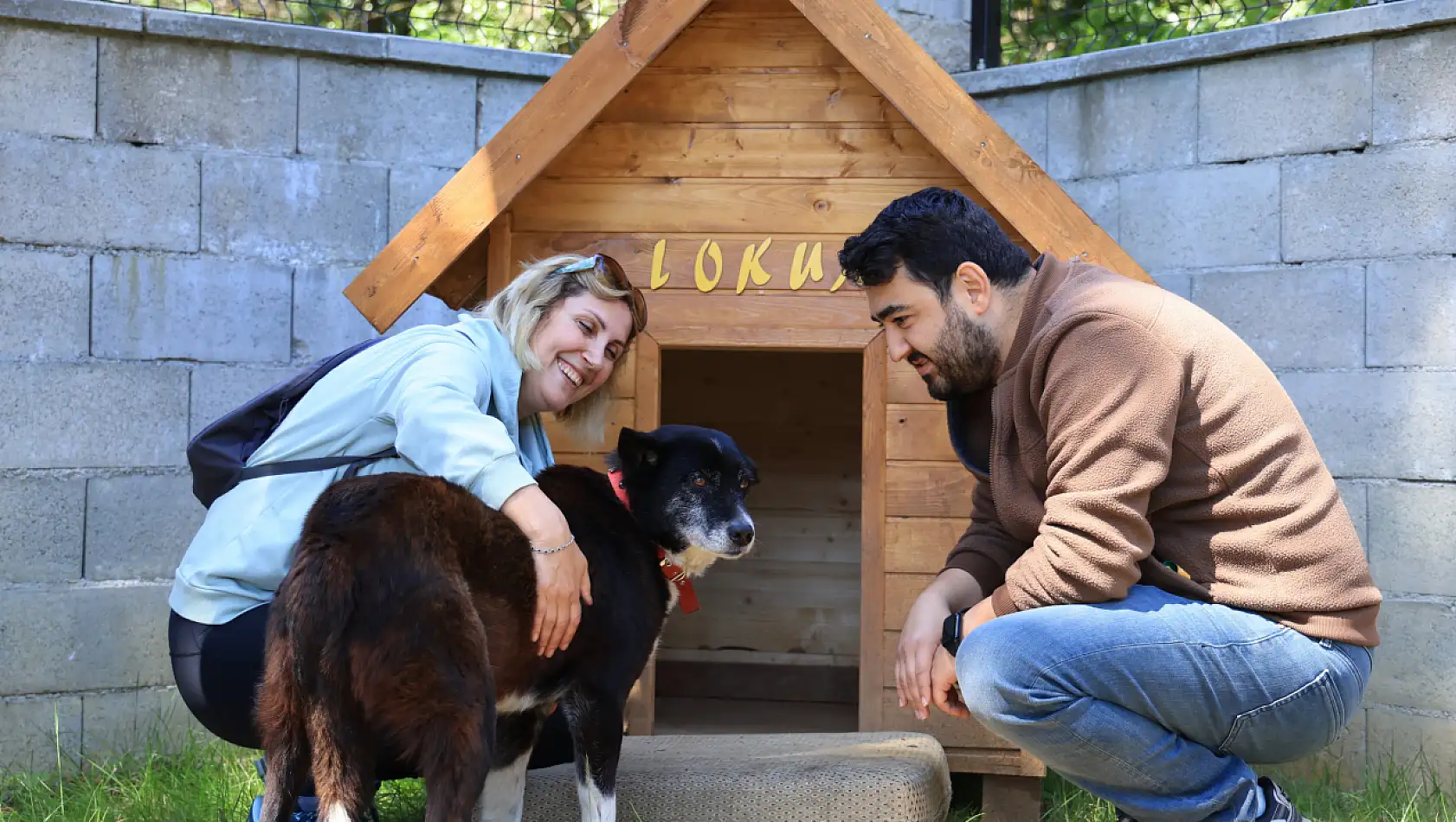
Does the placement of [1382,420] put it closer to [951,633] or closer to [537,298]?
[951,633]

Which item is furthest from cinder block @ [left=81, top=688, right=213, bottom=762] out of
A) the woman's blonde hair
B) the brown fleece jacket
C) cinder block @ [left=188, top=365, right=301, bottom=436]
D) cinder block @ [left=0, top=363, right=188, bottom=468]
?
the brown fleece jacket

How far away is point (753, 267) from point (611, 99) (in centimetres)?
74

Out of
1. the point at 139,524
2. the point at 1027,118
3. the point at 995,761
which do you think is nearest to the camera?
the point at 995,761

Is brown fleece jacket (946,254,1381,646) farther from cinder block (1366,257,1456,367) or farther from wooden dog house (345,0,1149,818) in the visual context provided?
cinder block (1366,257,1456,367)

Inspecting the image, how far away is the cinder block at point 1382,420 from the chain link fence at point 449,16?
3604 mm

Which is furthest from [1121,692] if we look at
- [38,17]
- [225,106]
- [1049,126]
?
[38,17]

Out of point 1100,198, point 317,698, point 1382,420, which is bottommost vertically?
point 317,698

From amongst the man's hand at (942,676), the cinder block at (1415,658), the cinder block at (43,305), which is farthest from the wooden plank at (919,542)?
the cinder block at (43,305)

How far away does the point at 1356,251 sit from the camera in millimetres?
4457

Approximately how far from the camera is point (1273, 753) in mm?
2512

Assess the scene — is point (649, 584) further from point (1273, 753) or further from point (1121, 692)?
point (1273, 753)

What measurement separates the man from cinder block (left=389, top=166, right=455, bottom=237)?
333cm

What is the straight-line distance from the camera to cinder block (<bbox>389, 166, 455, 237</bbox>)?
5.06 m

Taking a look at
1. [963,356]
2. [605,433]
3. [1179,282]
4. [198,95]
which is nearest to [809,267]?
[605,433]
